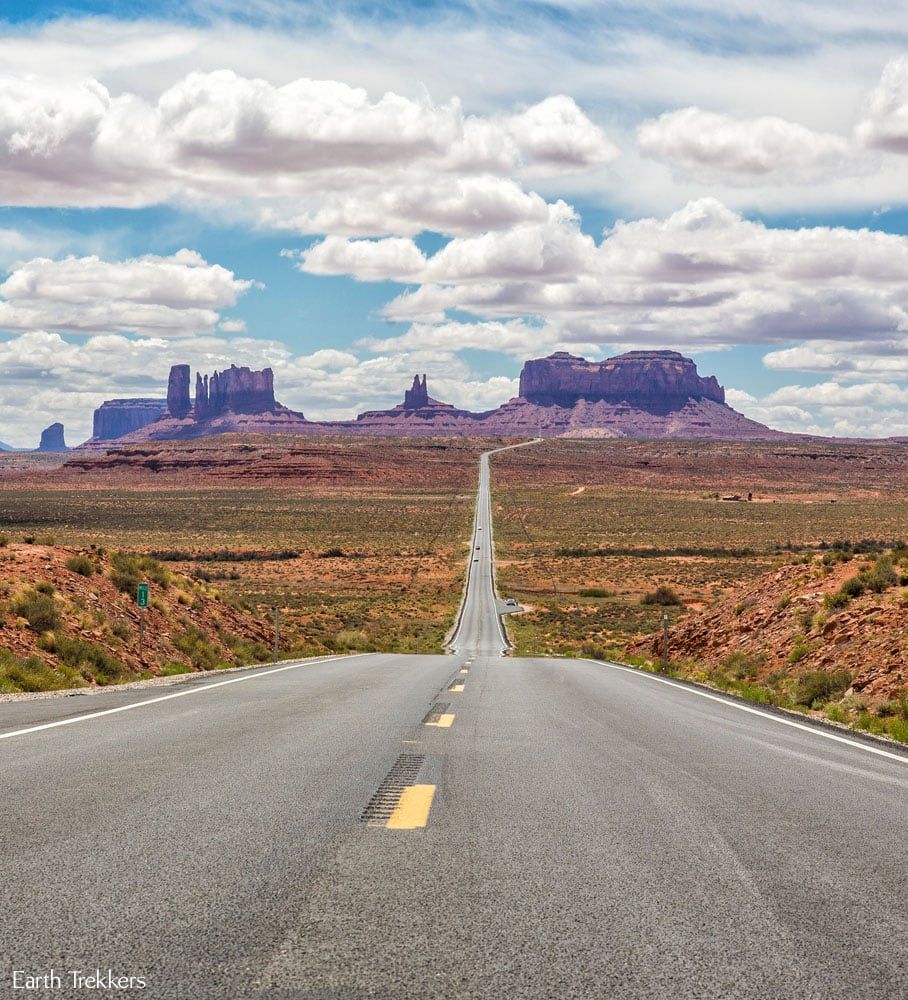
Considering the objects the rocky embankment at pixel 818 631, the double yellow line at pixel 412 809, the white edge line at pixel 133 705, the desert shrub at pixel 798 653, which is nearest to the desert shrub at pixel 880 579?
the rocky embankment at pixel 818 631

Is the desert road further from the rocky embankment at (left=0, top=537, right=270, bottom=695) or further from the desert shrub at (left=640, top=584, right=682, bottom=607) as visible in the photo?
the desert shrub at (left=640, top=584, right=682, bottom=607)

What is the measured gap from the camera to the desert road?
3.87m

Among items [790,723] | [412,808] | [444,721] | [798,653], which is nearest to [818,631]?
[798,653]

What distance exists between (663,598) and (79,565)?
41.5m

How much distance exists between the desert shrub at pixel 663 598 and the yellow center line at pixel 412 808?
2070 inches

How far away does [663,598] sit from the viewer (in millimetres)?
59688

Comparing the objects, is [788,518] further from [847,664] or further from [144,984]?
[144,984]

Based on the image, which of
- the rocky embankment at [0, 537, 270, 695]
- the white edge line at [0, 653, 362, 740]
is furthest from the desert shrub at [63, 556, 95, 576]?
the white edge line at [0, 653, 362, 740]

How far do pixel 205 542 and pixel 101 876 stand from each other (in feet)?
289

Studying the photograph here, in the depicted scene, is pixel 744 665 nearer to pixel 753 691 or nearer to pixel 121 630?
pixel 753 691

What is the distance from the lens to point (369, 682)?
57.3 feet

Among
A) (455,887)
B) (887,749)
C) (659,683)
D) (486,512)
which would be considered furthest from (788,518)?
(455,887)

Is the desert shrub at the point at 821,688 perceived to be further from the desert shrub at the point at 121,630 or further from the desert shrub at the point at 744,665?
the desert shrub at the point at 121,630

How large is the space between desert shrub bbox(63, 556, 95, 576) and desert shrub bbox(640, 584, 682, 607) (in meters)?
39.7
